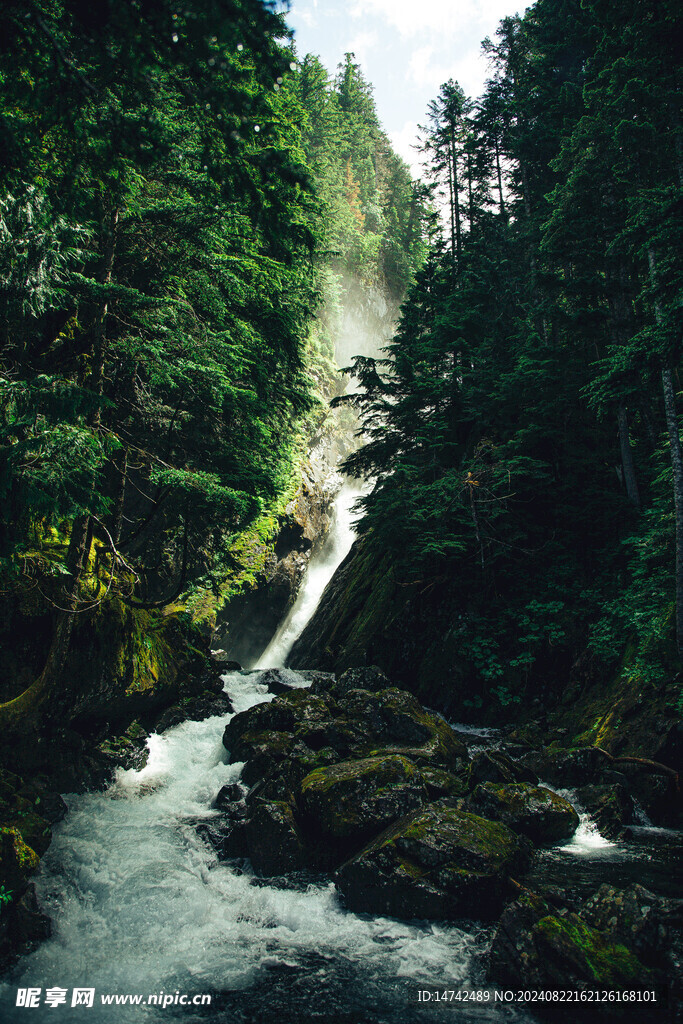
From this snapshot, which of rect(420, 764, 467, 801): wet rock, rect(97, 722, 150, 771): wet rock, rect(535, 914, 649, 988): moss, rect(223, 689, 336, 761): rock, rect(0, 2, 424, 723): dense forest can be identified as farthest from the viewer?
rect(223, 689, 336, 761): rock

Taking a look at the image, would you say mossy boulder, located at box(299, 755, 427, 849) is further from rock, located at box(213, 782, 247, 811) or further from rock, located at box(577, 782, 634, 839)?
rock, located at box(577, 782, 634, 839)

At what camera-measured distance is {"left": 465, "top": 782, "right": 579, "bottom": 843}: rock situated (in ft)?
22.2

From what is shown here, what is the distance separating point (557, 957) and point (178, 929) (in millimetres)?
4204

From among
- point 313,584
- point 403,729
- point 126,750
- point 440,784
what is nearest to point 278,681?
point 126,750

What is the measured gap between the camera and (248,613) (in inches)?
939

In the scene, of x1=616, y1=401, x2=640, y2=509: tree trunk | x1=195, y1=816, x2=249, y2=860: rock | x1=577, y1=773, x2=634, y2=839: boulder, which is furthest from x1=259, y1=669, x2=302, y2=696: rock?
x1=616, y1=401, x2=640, y2=509: tree trunk

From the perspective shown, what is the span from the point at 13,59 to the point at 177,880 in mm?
8820

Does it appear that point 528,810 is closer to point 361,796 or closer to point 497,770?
point 497,770

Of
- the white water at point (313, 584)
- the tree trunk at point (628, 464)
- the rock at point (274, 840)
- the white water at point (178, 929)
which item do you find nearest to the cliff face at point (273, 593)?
the white water at point (313, 584)

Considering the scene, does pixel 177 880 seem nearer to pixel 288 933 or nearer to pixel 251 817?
pixel 251 817

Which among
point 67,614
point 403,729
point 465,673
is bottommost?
point 403,729

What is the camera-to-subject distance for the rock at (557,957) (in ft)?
13.3

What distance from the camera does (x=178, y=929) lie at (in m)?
5.60

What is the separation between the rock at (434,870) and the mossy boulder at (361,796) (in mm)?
512
